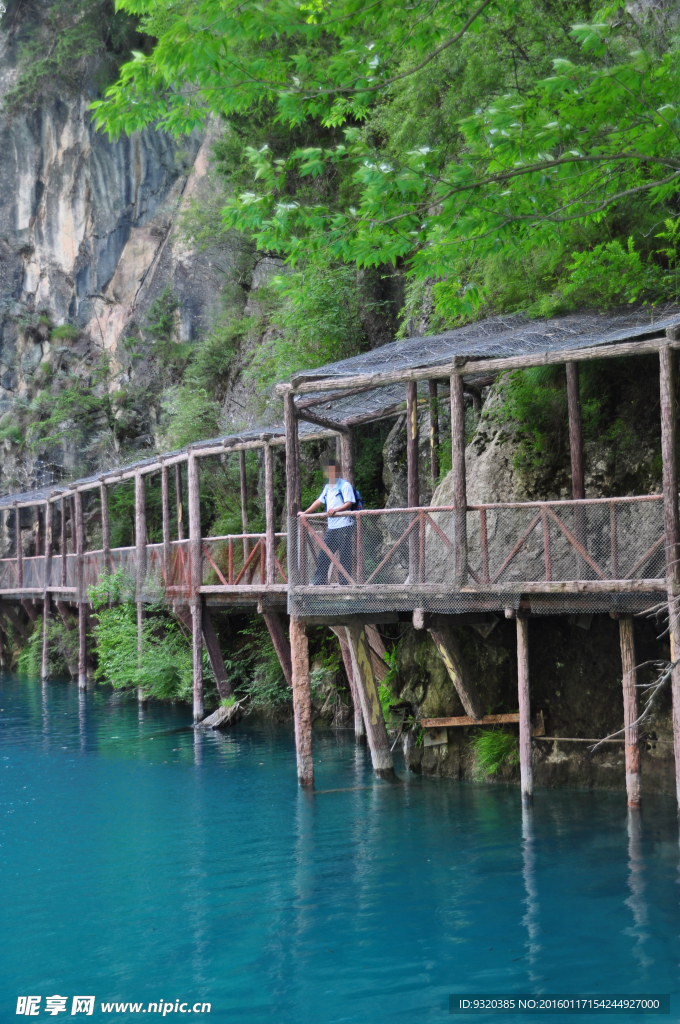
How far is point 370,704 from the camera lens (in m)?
13.6

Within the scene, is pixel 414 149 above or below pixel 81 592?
above

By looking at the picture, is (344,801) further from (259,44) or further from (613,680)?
(259,44)

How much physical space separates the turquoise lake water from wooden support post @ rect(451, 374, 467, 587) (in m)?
3.00

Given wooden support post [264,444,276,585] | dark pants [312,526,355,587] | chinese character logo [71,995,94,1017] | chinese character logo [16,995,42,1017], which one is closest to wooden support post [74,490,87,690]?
wooden support post [264,444,276,585]

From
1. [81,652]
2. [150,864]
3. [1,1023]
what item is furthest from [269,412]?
[1,1023]

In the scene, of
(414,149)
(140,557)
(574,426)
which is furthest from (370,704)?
(140,557)

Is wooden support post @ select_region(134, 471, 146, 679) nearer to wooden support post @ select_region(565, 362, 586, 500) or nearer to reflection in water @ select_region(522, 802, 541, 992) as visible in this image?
wooden support post @ select_region(565, 362, 586, 500)

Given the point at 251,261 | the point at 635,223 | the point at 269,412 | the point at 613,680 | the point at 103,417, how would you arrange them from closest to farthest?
the point at 613,680 → the point at 635,223 → the point at 269,412 → the point at 251,261 → the point at 103,417

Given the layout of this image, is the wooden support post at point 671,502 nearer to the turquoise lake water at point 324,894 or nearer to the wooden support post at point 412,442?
the turquoise lake water at point 324,894

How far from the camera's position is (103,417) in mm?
35469

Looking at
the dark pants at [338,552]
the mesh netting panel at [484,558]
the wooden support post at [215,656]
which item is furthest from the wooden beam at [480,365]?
the wooden support post at [215,656]

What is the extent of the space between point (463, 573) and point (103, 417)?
2639 centimetres

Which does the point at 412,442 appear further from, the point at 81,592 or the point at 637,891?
the point at 81,592

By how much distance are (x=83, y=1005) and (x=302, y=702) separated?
6337mm
